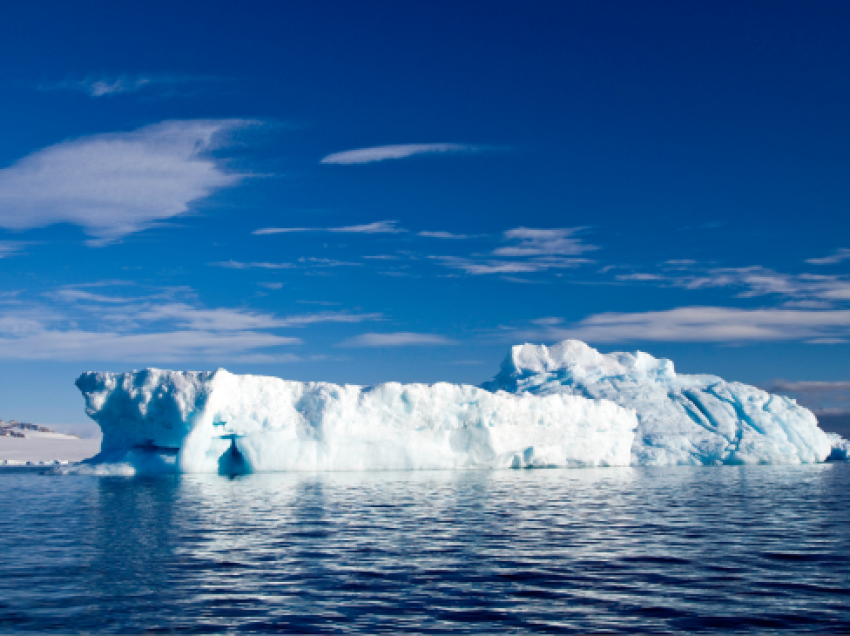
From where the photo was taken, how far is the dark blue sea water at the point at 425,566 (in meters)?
6.91

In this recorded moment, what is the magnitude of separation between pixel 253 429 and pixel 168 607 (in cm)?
2585

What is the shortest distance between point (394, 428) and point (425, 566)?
25.7m

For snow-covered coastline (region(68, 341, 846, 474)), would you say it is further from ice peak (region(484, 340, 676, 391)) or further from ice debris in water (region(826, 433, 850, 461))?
ice debris in water (region(826, 433, 850, 461))

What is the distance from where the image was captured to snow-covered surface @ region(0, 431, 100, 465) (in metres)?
74.7

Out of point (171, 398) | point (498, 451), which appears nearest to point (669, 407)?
point (498, 451)

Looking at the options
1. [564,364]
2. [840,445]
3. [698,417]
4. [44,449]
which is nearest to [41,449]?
[44,449]

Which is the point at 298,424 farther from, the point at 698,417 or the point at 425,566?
the point at 698,417

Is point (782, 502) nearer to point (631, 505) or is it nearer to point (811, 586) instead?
point (631, 505)

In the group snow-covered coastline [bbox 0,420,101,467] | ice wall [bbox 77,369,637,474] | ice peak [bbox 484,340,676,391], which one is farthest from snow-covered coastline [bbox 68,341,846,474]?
snow-covered coastline [bbox 0,420,101,467]

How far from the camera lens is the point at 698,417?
156 feet

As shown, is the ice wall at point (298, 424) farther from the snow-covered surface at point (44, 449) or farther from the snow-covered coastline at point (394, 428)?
the snow-covered surface at point (44, 449)

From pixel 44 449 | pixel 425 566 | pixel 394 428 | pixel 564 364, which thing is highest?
pixel 564 364

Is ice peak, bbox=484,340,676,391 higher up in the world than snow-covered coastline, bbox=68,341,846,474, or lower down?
higher up

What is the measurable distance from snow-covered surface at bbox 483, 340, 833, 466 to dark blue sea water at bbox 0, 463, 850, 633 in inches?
1051
